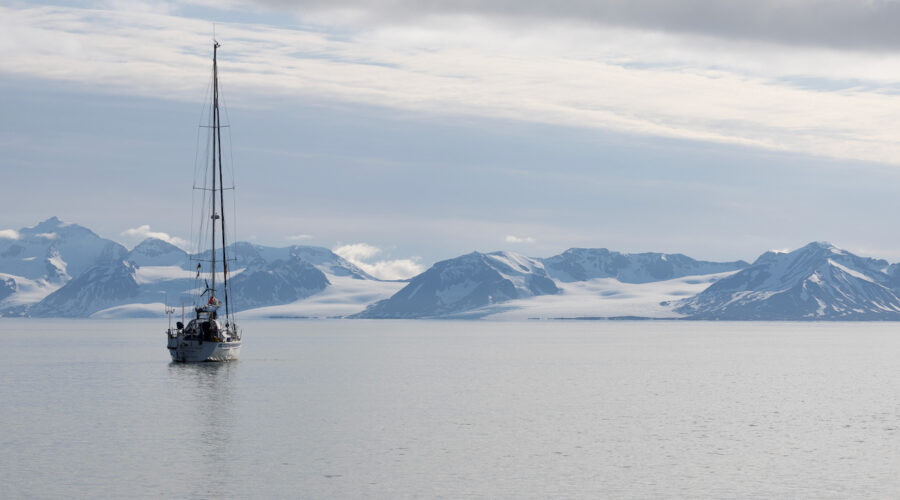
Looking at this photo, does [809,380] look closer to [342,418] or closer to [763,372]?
[763,372]

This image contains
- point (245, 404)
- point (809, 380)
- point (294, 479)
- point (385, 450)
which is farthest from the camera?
point (809, 380)

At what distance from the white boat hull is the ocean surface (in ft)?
8.43

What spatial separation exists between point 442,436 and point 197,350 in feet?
229

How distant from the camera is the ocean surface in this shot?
52.9 m

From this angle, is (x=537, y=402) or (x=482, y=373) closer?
(x=537, y=402)

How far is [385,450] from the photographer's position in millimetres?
63688

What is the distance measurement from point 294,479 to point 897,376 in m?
106

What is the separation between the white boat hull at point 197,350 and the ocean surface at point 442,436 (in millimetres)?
2570

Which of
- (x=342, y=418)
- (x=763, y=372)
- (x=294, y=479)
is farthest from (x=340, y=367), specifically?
(x=294, y=479)

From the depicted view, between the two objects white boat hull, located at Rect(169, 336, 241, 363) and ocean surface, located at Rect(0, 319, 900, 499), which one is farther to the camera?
white boat hull, located at Rect(169, 336, 241, 363)

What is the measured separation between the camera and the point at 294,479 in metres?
53.8

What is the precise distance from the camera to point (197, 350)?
134 metres

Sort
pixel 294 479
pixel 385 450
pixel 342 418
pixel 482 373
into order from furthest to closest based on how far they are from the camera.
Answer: pixel 482 373 → pixel 342 418 → pixel 385 450 → pixel 294 479

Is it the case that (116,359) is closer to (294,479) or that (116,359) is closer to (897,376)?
(897,376)
